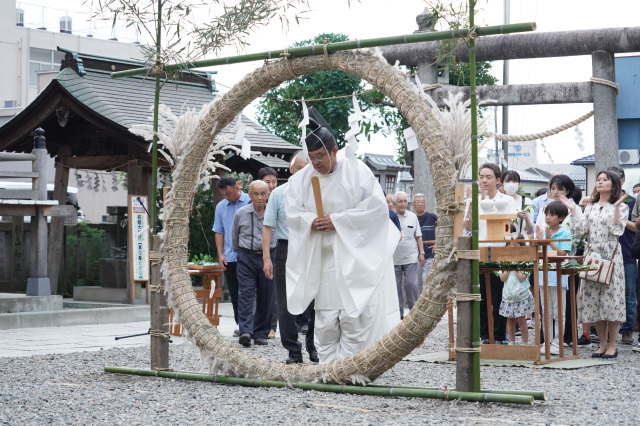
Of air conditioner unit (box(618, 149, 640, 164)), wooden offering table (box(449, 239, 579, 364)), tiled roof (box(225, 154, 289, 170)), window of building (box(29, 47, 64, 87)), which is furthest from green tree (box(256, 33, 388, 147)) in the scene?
window of building (box(29, 47, 64, 87))

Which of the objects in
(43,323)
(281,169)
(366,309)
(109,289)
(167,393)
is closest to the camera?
(167,393)

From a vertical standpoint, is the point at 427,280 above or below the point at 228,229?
below

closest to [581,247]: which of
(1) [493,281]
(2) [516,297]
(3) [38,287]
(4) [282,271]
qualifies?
(1) [493,281]

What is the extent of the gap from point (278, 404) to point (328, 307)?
1.21 metres

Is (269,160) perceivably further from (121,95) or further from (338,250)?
(338,250)

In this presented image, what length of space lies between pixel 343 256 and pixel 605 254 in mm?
3088

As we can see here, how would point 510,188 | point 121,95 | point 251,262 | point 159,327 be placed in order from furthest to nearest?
point 121,95 → point 251,262 → point 510,188 → point 159,327

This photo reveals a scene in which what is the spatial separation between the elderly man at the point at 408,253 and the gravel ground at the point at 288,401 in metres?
4.41

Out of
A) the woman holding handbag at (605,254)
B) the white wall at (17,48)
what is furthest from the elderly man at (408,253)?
the white wall at (17,48)

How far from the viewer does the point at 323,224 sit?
6207mm

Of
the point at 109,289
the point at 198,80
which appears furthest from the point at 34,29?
the point at 109,289

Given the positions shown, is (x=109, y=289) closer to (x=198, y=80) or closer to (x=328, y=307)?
(x=198, y=80)

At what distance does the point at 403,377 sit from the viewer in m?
6.63

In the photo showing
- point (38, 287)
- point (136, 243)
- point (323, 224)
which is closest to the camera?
point (323, 224)
